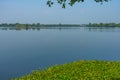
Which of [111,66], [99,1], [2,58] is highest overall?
[99,1]

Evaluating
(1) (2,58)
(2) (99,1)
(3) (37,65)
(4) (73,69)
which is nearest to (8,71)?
(3) (37,65)

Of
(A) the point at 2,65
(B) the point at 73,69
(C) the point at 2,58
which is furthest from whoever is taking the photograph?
(C) the point at 2,58

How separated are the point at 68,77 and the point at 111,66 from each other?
15.8 feet

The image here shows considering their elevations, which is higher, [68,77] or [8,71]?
[68,77]

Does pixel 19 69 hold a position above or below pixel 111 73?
below

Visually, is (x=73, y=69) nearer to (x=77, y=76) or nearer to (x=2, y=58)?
(x=77, y=76)

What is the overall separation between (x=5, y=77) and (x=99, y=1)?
659 inches

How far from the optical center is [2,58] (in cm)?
3959

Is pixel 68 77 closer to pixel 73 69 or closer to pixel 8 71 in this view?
pixel 73 69

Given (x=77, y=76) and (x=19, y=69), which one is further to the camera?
(x=19, y=69)

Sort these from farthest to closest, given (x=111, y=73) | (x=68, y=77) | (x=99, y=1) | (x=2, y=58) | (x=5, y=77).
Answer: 1. (x=2, y=58)
2. (x=5, y=77)
3. (x=111, y=73)
4. (x=68, y=77)
5. (x=99, y=1)

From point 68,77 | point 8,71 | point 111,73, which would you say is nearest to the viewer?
point 68,77

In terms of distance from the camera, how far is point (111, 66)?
19.7m

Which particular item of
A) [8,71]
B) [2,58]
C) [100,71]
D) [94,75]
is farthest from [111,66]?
[2,58]
